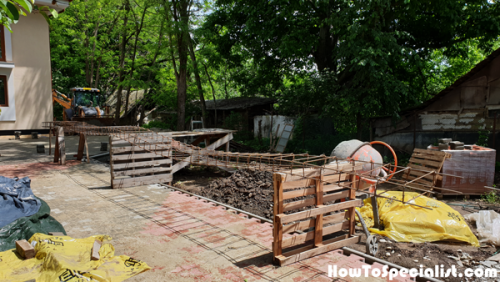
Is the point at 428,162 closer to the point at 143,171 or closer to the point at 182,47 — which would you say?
the point at 143,171

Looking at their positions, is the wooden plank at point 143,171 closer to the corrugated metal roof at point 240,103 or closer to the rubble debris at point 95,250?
the rubble debris at point 95,250

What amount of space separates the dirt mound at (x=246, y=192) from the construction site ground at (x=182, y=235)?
2.41ft

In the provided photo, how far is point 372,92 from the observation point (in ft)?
46.1

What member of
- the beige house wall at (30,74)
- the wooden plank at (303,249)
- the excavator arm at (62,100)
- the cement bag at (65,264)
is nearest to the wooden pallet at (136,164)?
the cement bag at (65,264)

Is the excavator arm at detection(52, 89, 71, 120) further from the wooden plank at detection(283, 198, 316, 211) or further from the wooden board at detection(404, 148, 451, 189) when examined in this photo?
the wooden plank at detection(283, 198, 316, 211)

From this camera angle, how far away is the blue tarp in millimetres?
5641

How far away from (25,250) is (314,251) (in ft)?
13.4

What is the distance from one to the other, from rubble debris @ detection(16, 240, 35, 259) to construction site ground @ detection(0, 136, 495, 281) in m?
1.17

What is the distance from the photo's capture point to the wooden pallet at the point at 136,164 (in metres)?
9.62

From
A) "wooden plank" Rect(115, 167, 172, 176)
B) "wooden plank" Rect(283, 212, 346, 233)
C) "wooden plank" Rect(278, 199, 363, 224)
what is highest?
"wooden plank" Rect(278, 199, 363, 224)

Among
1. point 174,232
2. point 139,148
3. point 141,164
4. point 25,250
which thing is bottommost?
point 174,232

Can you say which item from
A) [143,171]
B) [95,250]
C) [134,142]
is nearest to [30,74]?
[134,142]

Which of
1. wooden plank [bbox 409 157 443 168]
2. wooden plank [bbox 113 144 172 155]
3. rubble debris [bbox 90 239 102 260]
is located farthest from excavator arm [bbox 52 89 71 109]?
wooden plank [bbox 409 157 443 168]

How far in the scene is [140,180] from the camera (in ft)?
32.7
